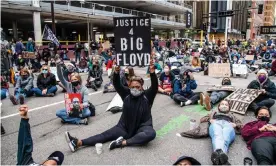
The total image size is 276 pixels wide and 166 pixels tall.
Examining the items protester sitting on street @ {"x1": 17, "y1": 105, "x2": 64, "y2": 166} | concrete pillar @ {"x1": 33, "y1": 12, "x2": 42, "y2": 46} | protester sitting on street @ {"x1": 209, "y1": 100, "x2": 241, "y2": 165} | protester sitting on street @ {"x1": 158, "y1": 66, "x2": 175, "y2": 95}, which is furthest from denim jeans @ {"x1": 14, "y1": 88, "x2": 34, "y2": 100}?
concrete pillar @ {"x1": 33, "y1": 12, "x2": 42, "y2": 46}

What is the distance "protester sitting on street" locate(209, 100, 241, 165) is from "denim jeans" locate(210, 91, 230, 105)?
2.15 metres

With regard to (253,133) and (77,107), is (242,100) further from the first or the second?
(77,107)

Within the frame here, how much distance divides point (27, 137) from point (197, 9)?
64.4m

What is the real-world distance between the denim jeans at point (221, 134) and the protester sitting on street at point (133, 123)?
1032mm

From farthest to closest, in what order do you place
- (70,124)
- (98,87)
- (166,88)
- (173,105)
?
(98,87), (166,88), (173,105), (70,124)

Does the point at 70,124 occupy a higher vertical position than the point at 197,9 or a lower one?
lower

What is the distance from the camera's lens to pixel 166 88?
353 inches

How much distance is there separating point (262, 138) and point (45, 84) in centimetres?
730

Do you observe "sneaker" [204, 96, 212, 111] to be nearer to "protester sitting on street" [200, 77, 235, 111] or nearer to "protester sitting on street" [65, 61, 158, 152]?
"protester sitting on street" [200, 77, 235, 111]

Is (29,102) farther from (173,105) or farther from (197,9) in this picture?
(197,9)

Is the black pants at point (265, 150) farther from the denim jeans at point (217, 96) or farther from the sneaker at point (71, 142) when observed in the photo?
the denim jeans at point (217, 96)

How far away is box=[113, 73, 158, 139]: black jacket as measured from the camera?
4441mm

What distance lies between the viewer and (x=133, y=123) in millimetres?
4457

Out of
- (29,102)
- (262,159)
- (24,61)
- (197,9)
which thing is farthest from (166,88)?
(197,9)
